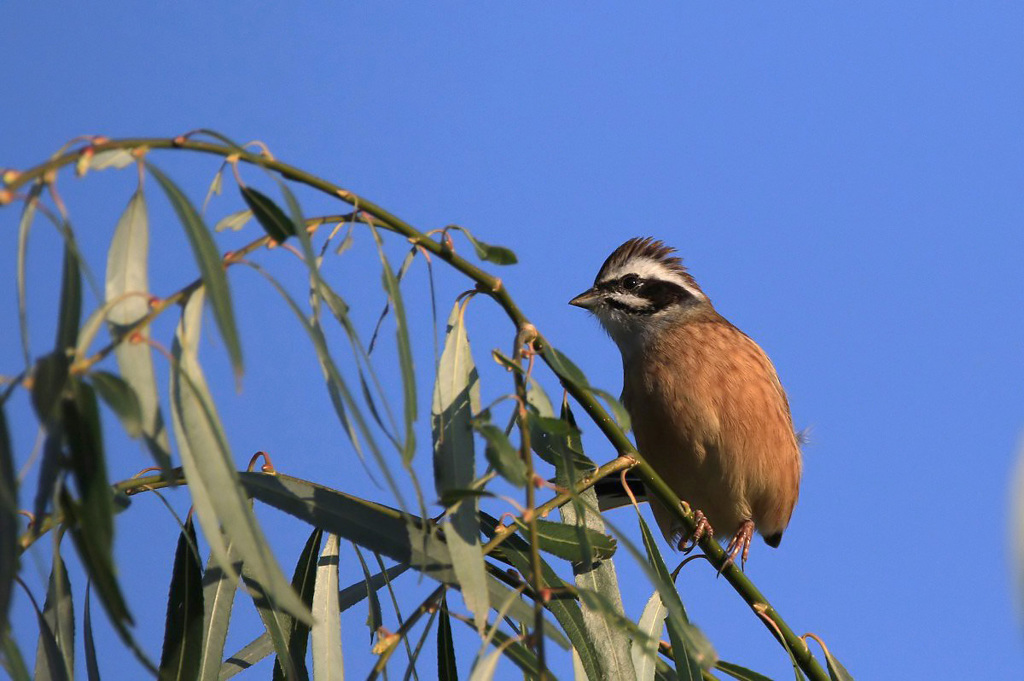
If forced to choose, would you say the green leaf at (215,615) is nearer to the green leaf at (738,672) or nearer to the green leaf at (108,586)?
the green leaf at (108,586)

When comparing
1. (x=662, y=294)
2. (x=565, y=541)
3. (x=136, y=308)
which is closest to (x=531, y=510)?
(x=136, y=308)

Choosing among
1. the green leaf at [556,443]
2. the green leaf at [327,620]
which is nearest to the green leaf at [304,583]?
the green leaf at [327,620]

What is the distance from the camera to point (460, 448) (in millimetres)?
2174

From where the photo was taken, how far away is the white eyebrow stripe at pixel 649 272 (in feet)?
18.1

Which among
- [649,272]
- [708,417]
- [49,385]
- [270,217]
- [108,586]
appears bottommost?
[108,586]

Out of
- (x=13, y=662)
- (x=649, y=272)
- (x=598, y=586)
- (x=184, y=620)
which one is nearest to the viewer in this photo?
(x=13, y=662)

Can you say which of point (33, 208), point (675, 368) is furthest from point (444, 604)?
point (675, 368)

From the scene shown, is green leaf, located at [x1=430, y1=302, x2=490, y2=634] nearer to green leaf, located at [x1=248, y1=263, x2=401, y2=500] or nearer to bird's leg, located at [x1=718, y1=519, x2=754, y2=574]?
green leaf, located at [x1=248, y1=263, x2=401, y2=500]

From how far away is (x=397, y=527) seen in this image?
2.42m

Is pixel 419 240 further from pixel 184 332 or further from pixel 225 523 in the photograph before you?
pixel 225 523

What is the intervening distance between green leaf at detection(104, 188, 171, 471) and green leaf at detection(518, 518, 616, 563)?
117 cm

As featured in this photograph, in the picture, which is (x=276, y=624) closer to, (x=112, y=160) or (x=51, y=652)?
(x=51, y=652)

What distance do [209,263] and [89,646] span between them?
134 centimetres

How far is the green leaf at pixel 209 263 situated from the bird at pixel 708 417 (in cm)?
281
